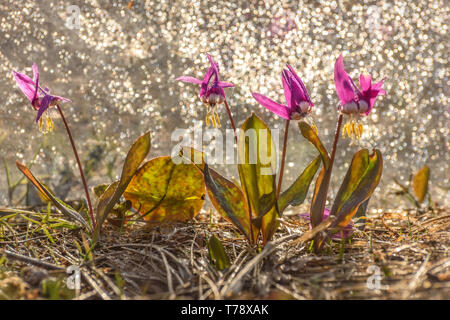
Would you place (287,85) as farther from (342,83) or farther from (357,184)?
(357,184)

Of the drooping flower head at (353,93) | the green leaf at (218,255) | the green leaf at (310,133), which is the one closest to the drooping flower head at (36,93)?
the green leaf at (218,255)

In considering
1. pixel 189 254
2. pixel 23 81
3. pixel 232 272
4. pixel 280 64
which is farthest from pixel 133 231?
pixel 280 64

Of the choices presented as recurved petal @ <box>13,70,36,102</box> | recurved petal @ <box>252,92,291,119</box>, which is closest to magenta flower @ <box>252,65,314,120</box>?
recurved petal @ <box>252,92,291,119</box>

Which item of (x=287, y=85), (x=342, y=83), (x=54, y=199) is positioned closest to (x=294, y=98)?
(x=287, y=85)

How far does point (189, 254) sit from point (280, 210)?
1.09 feet

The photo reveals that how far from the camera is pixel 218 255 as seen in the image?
1.35m

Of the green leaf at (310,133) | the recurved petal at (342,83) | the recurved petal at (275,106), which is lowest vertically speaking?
the green leaf at (310,133)

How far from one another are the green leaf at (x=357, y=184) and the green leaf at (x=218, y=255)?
36 cm

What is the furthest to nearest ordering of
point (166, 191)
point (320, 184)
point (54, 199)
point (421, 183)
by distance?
1. point (421, 183)
2. point (166, 191)
3. point (54, 199)
4. point (320, 184)

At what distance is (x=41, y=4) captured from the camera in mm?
2906

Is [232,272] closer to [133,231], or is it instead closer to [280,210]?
[280,210]

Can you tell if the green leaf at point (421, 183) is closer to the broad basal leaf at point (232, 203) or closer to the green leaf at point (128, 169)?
the broad basal leaf at point (232, 203)

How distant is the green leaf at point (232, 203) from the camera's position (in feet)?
4.90

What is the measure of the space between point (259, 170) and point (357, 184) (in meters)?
0.33
